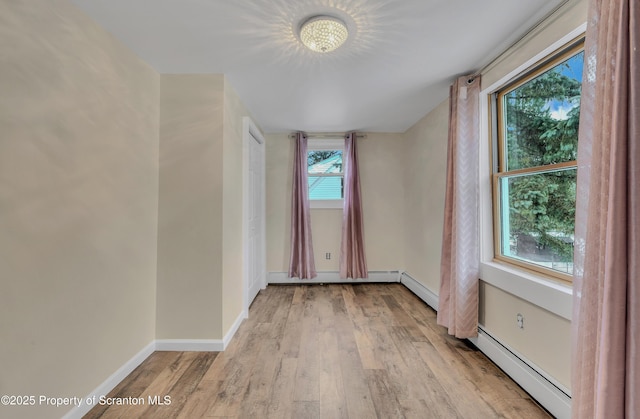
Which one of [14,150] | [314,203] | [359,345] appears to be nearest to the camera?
[14,150]

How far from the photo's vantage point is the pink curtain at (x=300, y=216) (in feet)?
13.0

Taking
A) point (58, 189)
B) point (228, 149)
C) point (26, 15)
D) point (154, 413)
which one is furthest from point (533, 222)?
point (26, 15)

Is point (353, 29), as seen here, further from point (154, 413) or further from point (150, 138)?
point (154, 413)

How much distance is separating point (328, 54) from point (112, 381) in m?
2.62

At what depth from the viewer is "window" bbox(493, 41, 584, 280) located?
155cm

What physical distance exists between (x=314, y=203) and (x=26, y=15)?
10.8 feet

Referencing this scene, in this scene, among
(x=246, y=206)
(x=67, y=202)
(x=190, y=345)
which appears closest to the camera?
(x=67, y=202)

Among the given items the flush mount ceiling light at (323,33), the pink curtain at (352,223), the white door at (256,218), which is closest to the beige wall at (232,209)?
the white door at (256,218)

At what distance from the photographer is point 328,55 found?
1.93 meters

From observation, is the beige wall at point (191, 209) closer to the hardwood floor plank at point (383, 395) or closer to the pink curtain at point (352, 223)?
the hardwood floor plank at point (383, 395)

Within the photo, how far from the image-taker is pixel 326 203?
4156 mm

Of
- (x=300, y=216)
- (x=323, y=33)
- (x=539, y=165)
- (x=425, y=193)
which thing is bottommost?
(x=300, y=216)

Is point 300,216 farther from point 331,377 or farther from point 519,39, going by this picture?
point 519,39

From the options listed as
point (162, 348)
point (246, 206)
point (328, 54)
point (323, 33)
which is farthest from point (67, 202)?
point (328, 54)
